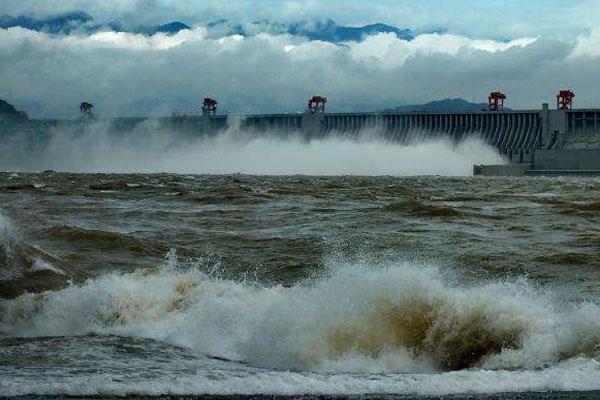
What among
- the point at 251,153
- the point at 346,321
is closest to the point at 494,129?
the point at 251,153

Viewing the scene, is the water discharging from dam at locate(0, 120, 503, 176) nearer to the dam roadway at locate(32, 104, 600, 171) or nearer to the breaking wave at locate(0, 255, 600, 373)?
the dam roadway at locate(32, 104, 600, 171)

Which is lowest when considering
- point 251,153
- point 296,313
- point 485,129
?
point 251,153

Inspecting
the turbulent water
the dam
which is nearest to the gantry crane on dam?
the dam

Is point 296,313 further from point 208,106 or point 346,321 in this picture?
point 208,106

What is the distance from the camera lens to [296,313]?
1084cm

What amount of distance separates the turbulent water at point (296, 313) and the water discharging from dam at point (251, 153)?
83811 mm

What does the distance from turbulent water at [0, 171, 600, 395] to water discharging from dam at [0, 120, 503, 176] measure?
8381 cm

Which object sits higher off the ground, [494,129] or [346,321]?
[494,129]

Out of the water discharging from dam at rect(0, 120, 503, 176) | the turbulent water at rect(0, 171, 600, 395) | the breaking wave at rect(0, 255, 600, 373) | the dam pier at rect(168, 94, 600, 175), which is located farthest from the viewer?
the water discharging from dam at rect(0, 120, 503, 176)

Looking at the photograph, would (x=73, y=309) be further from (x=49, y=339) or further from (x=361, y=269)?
(x=361, y=269)

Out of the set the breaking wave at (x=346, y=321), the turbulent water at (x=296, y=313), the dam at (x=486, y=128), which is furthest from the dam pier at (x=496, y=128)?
the breaking wave at (x=346, y=321)

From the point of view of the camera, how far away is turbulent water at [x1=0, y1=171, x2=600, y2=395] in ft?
26.5

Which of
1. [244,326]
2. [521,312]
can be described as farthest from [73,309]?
[521,312]

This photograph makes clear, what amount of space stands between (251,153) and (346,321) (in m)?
113
